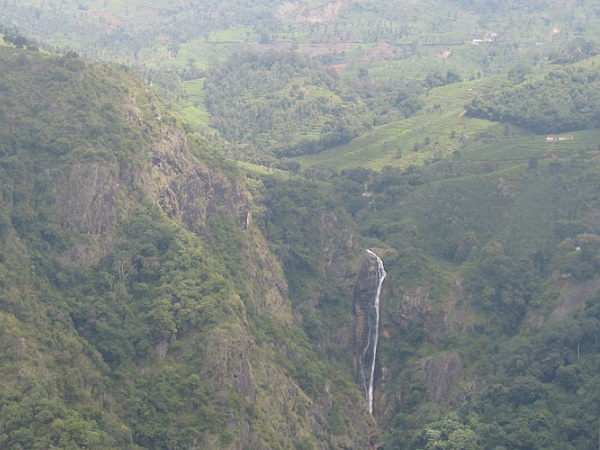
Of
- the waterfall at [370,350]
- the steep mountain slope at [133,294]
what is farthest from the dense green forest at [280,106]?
the waterfall at [370,350]

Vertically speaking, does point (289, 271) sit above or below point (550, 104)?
below

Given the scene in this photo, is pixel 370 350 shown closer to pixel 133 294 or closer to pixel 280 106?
pixel 133 294

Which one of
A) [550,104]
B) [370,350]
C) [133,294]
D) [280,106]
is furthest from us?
[280,106]

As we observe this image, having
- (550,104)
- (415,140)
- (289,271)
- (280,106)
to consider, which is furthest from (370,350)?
(280,106)

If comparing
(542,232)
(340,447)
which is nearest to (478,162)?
(542,232)

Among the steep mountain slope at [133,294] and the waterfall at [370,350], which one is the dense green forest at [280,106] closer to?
the steep mountain slope at [133,294]

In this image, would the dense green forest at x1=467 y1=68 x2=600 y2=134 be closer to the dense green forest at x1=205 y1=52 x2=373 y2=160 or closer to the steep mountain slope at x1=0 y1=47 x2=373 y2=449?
the dense green forest at x1=205 y1=52 x2=373 y2=160

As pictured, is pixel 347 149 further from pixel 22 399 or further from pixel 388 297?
pixel 22 399

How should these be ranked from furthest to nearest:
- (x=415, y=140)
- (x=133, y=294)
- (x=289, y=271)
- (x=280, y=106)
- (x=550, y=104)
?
(x=280, y=106), (x=415, y=140), (x=550, y=104), (x=289, y=271), (x=133, y=294)
